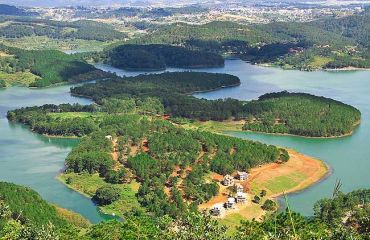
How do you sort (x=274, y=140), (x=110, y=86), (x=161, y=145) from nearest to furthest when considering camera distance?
(x=161, y=145)
(x=274, y=140)
(x=110, y=86)

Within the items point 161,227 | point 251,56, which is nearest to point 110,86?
point 251,56

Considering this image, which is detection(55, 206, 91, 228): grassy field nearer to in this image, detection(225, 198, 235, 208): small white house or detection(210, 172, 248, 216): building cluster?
detection(210, 172, 248, 216): building cluster

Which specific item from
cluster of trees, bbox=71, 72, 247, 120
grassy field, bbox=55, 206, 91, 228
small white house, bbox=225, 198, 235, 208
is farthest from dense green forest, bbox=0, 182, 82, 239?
cluster of trees, bbox=71, 72, 247, 120

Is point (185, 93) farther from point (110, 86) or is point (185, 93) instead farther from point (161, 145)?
point (161, 145)

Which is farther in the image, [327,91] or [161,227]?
[327,91]

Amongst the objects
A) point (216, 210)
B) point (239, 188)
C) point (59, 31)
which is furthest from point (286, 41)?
point (216, 210)

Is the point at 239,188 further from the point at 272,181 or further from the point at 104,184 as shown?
the point at 104,184

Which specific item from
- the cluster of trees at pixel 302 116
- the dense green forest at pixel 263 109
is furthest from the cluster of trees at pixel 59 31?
the cluster of trees at pixel 302 116
